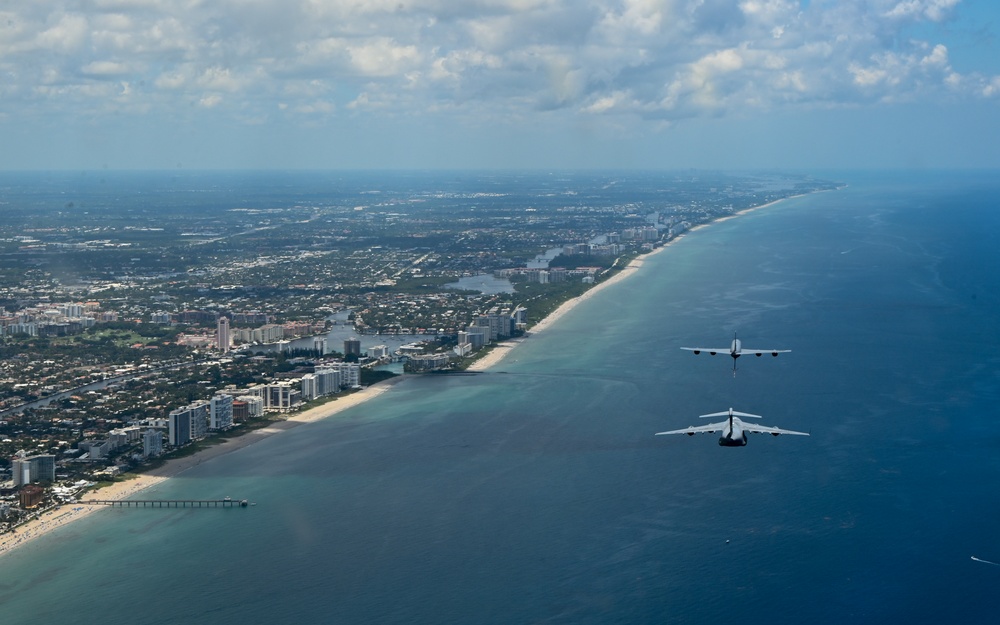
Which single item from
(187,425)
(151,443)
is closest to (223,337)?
(187,425)

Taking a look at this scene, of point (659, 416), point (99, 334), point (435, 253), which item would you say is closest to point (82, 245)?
point (435, 253)

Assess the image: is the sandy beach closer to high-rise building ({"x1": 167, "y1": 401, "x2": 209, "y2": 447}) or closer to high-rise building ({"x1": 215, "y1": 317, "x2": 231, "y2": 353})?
high-rise building ({"x1": 167, "y1": 401, "x2": 209, "y2": 447})

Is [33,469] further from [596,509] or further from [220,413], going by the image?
[596,509]

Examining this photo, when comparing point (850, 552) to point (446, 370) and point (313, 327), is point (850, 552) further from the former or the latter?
point (313, 327)

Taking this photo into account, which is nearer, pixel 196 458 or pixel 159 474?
pixel 159 474

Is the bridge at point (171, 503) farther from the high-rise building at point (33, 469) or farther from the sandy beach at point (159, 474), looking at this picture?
the high-rise building at point (33, 469)

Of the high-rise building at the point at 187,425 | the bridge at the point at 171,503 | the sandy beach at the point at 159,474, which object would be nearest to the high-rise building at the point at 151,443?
the high-rise building at the point at 187,425
